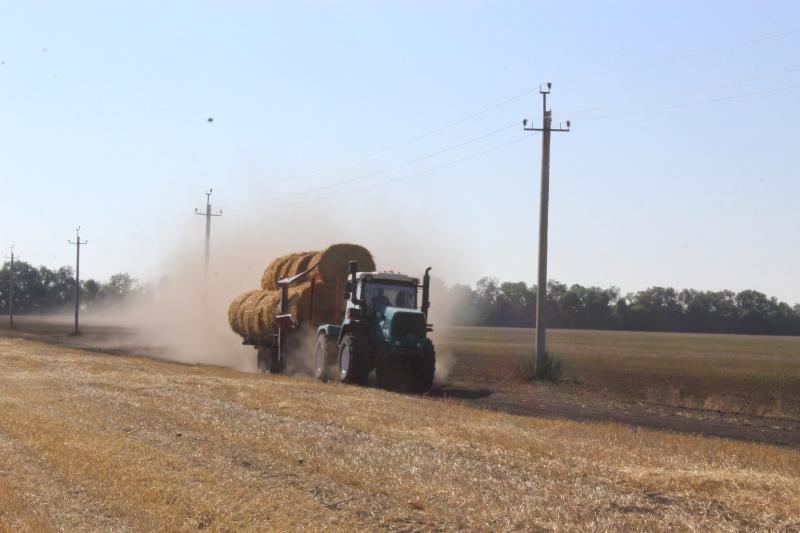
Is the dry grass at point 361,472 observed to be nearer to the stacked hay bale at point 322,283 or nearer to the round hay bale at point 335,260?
the stacked hay bale at point 322,283

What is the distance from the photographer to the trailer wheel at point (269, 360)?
3100 centimetres

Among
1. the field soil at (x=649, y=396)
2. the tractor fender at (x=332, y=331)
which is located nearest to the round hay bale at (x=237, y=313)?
the field soil at (x=649, y=396)

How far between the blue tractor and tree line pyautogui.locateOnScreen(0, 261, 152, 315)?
493 feet

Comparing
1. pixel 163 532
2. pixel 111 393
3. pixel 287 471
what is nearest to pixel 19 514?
pixel 163 532

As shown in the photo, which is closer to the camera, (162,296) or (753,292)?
(162,296)

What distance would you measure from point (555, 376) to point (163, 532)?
23510mm

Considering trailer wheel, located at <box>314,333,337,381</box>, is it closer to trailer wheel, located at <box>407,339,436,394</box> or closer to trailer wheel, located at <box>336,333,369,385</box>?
trailer wheel, located at <box>336,333,369,385</box>

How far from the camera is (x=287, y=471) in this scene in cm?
1078

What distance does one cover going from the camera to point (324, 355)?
89.7 ft

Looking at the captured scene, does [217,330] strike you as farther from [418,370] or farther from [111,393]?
[111,393]

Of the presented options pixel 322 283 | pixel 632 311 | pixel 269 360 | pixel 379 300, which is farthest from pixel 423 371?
pixel 632 311

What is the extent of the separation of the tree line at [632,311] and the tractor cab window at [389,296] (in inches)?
4297

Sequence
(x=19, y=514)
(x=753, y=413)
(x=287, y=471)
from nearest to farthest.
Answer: (x=19, y=514)
(x=287, y=471)
(x=753, y=413)

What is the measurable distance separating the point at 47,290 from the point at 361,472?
182 metres
